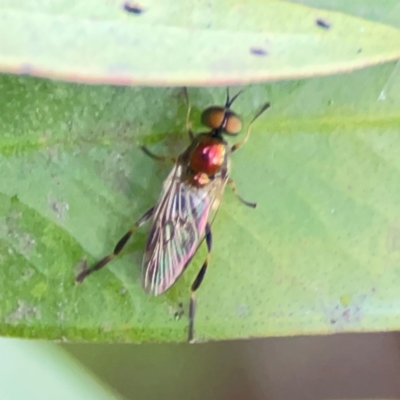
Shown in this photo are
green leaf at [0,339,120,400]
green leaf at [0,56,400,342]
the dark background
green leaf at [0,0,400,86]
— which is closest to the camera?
green leaf at [0,0,400,86]

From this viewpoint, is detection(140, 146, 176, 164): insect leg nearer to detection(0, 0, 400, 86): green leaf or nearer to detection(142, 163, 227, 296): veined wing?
detection(142, 163, 227, 296): veined wing

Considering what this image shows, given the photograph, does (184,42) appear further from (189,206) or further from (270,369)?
(270,369)

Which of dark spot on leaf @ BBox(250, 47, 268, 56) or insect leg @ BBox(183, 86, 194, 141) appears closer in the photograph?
dark spot on leaf @ BBox(250, 47, 268, 56)

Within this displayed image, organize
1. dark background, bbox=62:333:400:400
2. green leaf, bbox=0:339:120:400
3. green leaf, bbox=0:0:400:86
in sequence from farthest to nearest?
dark background, bbox=62:333:400:400, green leaf, bbox=0:339:120:400, green leaf, bbox=0:0:400:86

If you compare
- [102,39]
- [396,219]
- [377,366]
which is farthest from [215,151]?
[377,366]

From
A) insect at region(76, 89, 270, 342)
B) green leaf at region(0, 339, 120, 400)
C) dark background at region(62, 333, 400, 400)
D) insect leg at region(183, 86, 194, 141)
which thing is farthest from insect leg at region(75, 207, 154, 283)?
dark background at region(62, 333, 400, 400)

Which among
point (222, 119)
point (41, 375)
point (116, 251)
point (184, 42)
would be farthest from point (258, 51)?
point (41, 375)

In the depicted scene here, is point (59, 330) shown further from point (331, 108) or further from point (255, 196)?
point (331, 108)

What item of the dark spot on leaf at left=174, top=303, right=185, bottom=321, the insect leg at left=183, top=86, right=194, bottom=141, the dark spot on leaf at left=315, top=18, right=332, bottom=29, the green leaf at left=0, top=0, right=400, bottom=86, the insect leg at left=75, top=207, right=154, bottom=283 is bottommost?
the dark spot on leaf at left=174, top=303, right=185, bottom=321

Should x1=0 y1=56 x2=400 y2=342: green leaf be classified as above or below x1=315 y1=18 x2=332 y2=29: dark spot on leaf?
below
